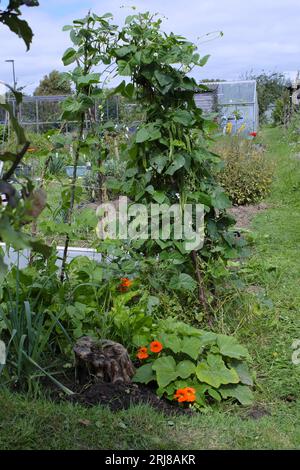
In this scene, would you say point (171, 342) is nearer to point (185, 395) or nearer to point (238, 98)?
point (185, 395)

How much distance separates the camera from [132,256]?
379 centimetres

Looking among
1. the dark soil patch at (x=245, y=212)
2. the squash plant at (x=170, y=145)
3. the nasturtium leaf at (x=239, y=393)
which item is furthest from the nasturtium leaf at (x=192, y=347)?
the dark soil patch at (x=245, y=212)

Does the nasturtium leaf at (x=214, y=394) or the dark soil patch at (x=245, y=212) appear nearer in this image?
the nasturtium leaf at (x=214, y=394)

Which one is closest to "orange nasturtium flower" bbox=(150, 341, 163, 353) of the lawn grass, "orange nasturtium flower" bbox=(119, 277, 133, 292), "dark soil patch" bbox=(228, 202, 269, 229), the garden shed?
the lawn grass

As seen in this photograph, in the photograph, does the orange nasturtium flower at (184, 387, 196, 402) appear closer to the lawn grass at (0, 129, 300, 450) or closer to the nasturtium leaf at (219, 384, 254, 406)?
the lawn grass at (0, 129, 300, 450)

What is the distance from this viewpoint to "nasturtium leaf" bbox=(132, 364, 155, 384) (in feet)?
9.80

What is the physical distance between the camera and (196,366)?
9.91 ft

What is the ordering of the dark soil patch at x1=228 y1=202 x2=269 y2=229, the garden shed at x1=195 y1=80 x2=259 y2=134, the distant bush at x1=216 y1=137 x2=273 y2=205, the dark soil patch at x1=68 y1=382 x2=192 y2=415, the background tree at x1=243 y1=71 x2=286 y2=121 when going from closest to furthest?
the dark soil patch at x1=68 y1=382 x2=192 y2=415, the dark soil patch at x1=228 y1=202 x2=269 y2=229, the distant bush at x1=216 y1=137 x2=273 y2=205, the garden shed at x1=195 y1=80 x2=259 y2=134, the background tree at x1=243 y1=71 x2=286 y2=121

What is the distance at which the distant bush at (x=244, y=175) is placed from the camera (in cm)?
859

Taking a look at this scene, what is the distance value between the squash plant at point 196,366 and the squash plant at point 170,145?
1.81ft

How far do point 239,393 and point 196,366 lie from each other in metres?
0.25

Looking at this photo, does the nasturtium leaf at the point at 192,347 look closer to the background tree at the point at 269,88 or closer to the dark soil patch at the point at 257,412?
the dark soil patch at the point at 257,412

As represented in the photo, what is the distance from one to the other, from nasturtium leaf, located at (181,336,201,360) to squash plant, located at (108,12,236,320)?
0.61 metres

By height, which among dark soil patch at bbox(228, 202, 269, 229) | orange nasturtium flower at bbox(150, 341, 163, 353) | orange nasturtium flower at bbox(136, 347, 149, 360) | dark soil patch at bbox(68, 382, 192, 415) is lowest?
dark soil patch at bbox(68, 382, 192, 415)
